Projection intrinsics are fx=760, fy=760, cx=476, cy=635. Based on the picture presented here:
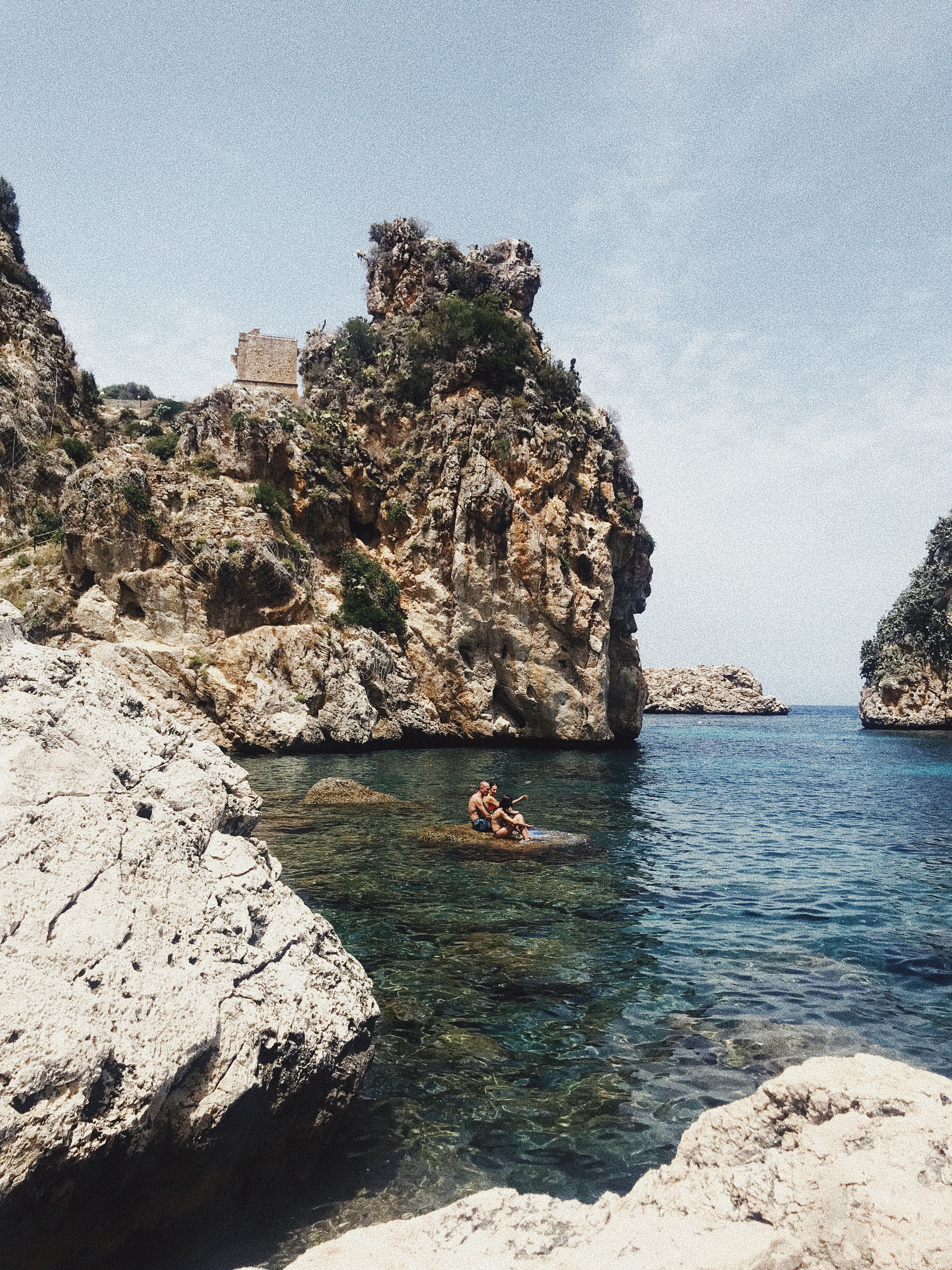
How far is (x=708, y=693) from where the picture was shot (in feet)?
415

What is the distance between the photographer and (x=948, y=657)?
68.8 m

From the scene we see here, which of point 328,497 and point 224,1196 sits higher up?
point 328,497

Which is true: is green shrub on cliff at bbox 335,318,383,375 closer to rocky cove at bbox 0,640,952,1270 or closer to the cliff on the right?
rocky cove at bbox 0,640,952,1270

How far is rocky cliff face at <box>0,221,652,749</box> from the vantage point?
33.8 m

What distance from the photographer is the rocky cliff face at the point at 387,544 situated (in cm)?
3384

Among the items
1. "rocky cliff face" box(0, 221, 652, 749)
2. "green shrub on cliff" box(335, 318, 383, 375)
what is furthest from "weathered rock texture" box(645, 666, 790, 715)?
"green shrub on cliff" box(335, 318, 383, 375)

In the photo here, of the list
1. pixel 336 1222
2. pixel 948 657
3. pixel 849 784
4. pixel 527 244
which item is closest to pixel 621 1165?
pixel 336 1222

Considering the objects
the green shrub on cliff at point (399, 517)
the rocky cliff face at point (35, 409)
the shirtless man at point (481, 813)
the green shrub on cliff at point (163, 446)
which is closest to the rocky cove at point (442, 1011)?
the shirtless man at point (481, 813)

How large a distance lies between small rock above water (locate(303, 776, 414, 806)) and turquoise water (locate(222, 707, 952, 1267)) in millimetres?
801

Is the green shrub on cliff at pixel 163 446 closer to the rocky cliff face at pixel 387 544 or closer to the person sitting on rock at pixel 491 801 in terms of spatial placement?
the rocky cliff face at pixel 387 544

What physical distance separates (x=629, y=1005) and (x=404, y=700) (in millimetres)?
32101

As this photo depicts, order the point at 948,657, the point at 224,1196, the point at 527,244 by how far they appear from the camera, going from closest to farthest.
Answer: the point at 224,1196
the point at 527,244
the point at 948,657

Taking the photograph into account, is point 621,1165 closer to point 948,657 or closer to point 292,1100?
point 292,1100

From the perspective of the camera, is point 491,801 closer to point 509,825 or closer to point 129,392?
point 509,825
